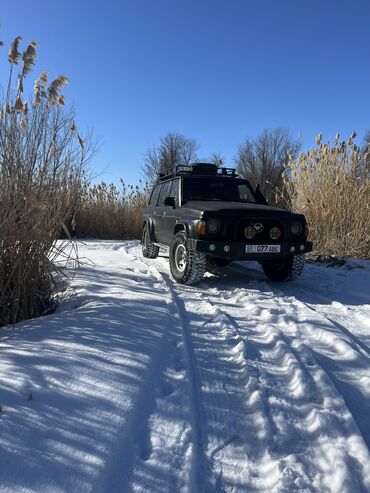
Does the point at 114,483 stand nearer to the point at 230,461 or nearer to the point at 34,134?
Answer: the point at 230,461

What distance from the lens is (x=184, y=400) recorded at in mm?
2348

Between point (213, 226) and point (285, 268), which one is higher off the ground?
point (213, 226)

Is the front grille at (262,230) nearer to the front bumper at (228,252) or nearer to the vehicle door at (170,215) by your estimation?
the front bumper at (228,252)

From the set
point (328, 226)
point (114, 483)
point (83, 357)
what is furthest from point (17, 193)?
point (328, 226)

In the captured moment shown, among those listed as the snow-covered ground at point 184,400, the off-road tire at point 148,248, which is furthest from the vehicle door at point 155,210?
the snow-covered ground at point 184,400

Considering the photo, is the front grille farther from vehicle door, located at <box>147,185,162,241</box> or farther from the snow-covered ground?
vehicle door, located at <box>147,185,162,241</box>

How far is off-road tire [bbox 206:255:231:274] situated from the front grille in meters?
0.91

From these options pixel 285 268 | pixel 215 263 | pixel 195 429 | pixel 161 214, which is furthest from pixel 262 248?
pixel 195 429

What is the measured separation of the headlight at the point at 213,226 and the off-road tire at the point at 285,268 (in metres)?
1.33

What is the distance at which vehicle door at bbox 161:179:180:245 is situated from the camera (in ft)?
22.0

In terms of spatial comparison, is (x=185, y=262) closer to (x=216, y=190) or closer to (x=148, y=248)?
(x=216, y=190)

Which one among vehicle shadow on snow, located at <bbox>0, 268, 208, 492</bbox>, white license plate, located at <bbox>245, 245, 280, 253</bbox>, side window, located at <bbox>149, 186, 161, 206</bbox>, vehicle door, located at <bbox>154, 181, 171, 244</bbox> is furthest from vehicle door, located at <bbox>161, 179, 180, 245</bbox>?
vehicle shadow on snow, located at <bbox>0, 268, 208, 492</bbox>

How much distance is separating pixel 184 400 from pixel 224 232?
3.33m

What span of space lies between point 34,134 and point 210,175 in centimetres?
374
